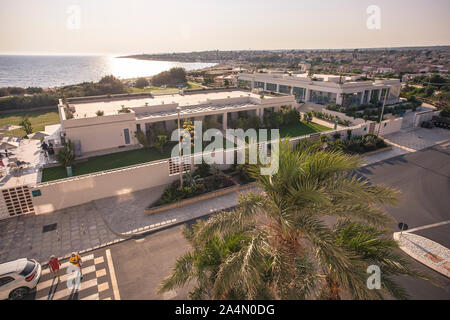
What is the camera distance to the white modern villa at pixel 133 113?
2256cm

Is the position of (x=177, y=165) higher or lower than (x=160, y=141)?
lower

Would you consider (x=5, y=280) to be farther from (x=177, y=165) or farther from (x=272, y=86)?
(x=272, y=86)

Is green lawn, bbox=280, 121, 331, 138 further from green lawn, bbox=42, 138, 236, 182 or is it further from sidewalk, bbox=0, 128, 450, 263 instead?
sidewalk, bbox=0, 128, 450, 263

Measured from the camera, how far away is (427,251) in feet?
39.7

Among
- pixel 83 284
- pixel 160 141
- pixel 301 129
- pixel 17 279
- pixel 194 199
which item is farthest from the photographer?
A: pixel 301 129

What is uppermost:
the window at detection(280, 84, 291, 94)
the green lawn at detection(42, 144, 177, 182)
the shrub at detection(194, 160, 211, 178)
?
the window at detection(280, 84, 291, 94)

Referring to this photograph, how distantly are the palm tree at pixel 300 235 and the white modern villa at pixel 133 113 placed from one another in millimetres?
19695

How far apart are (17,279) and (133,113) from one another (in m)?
16.7

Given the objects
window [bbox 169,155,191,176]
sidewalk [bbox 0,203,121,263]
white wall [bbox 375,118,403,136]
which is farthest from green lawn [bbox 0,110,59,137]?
white wall [bbox 375,118,403,136]

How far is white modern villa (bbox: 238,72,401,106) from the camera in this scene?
130 ft

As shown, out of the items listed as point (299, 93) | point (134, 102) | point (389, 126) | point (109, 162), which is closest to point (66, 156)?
point (109, 162)

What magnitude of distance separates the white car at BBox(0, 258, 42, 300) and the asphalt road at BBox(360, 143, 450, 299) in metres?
13.4
